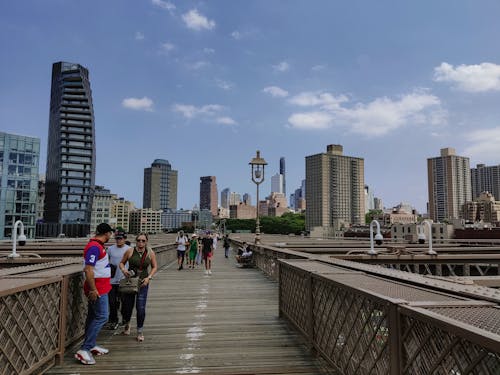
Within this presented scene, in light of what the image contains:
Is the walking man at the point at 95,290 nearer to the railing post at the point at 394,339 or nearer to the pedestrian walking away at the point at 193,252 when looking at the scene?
the railing post at the point at 394,339

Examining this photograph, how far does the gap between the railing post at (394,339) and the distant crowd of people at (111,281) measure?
12.8 ft

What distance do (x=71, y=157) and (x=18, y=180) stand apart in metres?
55.5

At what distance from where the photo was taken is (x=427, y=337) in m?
2.67

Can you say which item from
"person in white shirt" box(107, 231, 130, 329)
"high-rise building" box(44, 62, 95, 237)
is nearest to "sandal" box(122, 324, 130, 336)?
"person in white shirt" box(107, 231, 130, 329)

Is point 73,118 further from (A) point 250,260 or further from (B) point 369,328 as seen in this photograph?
(B) point 369,328

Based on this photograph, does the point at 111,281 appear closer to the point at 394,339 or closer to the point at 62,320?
the point at 62,320

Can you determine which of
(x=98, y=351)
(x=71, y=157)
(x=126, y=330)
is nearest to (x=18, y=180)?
(x=71, y=157)

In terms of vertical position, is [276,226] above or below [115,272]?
below

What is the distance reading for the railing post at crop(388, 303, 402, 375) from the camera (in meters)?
3.02

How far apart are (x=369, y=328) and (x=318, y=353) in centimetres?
181

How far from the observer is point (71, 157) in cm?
12462

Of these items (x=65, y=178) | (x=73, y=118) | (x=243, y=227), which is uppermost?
(x=73, y=118)

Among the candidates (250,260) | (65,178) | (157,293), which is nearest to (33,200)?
(65,178)

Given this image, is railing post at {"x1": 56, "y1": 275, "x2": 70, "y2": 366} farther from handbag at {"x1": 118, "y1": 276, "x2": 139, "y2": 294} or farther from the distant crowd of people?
handbag at {"x1": 118, "y1": 276, "x2": 139, "y2": 294}
